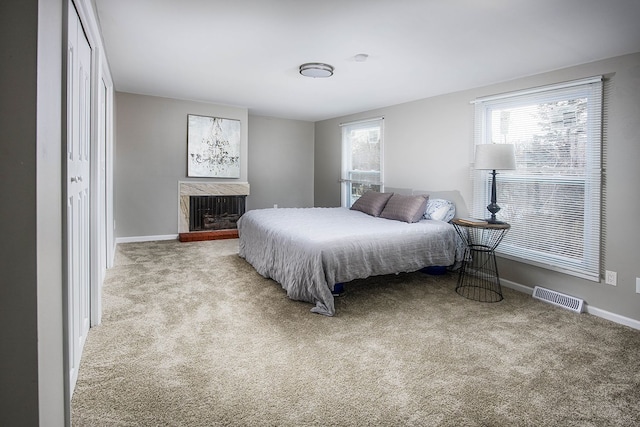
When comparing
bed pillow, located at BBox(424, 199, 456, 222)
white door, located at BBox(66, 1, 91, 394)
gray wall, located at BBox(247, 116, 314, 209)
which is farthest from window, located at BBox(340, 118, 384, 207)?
white door, located at BBox(66, 1, 91, 394)

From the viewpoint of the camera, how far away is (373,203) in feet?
16.1

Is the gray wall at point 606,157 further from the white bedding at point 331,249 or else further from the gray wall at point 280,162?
the gray wall at point 280,162

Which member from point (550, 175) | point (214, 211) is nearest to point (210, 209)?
point (214, 211)

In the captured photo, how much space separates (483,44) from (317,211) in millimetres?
2834

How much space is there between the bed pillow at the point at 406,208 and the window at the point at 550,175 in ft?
2.19

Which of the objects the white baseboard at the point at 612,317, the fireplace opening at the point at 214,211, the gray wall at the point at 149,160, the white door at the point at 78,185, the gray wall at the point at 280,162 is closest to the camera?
the white door at the point at 78,185

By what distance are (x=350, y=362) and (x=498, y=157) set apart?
2.48m

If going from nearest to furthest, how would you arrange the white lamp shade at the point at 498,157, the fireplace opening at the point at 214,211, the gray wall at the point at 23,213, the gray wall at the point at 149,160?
the gray wall at the point at 23,213, the white lamp shade at the point at 498,157, the gray wall at the point at 149,160, the fireplace opening at the point at 214,211

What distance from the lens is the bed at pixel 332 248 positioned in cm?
305

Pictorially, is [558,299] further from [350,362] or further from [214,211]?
[214,211]

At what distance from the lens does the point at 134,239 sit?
5.64 m

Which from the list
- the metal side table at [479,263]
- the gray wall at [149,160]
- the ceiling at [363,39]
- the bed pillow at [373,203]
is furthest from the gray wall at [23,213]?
the gray wall at [149,160]

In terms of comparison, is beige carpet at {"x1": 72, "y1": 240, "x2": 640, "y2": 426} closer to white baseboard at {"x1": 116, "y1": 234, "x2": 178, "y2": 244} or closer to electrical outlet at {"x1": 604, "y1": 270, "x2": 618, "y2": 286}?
electrical outlet at {"x1": 604, "y1": 270, "x2": 618, "y2": 286}

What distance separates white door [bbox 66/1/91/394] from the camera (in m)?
1.74
